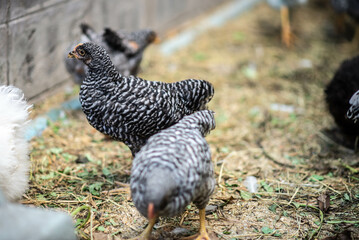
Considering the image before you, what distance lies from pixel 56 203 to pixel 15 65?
5.91 ft

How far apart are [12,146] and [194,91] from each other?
155 centimetres

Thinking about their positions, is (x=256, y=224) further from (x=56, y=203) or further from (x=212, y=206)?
(x=56, y=203)

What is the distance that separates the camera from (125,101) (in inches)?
127

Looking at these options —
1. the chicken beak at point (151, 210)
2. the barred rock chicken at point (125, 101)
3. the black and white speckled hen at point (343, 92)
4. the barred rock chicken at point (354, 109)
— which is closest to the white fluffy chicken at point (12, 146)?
the barred rock chicken at point (125, 101)

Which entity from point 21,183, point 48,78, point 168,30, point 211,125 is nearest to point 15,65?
point 48,78

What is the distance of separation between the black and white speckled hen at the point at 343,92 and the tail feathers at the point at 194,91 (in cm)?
168

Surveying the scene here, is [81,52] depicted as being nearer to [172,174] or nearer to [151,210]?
[172,174]

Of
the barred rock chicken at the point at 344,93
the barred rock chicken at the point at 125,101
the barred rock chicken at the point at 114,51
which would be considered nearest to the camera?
the barred rock chicken at the point at 125,101

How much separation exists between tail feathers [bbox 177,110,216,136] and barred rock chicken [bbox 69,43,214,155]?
0.91 ft

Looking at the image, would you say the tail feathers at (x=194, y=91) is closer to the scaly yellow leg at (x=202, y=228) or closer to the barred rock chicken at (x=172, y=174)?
the barred rock chicken at (x=172, y=174)

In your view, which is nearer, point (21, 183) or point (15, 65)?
point (21, 183)

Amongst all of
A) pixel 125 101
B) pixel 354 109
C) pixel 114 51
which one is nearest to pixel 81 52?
pixel 125 101

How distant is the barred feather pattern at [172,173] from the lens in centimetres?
249

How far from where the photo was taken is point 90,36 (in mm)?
4652
